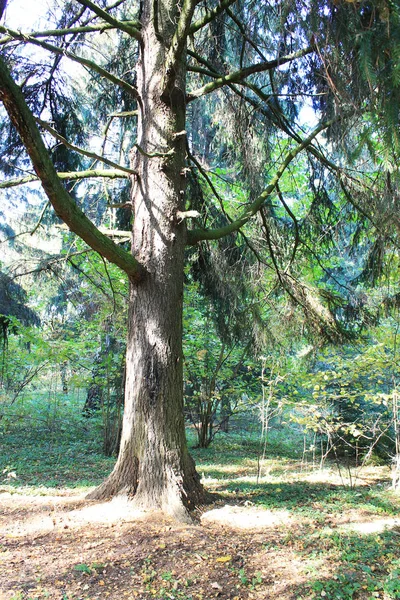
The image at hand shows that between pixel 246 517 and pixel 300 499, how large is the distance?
0.95 m

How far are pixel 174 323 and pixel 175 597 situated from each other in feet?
6.64

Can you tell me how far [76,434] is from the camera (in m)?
10.5

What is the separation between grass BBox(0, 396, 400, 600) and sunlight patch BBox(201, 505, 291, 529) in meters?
0.12

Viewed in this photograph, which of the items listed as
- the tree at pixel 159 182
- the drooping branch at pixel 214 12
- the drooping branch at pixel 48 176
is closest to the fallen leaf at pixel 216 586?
the tree at pixel 159 182

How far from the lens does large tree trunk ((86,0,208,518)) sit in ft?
11.9

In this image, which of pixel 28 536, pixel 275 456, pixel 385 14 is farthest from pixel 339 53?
pixel 275 456

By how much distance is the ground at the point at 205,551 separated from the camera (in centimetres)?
256

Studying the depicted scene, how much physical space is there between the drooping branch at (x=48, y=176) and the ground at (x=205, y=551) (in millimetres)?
1991

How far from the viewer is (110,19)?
3.87m

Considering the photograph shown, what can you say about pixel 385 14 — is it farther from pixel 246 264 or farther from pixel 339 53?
pixel 246 264

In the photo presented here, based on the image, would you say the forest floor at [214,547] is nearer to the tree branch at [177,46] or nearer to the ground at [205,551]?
the ground at [205,551]

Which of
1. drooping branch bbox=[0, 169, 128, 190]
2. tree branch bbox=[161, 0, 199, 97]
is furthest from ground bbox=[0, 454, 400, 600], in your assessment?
tree branch bbox=[161, 0, 199, 97]

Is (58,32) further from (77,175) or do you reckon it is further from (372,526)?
(372,526)

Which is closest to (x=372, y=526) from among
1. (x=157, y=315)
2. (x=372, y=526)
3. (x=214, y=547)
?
(x=372, y=526)
